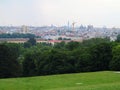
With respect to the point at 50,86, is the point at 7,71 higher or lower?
lower

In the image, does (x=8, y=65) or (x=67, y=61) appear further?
(x=67, y=61)

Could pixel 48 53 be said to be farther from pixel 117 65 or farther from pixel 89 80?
pixel 89 80

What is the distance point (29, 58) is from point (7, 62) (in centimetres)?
717

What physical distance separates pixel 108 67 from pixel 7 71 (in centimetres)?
1257

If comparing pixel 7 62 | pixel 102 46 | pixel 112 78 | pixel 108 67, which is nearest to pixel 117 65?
pixel 108 67

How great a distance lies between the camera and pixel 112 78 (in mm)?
23203

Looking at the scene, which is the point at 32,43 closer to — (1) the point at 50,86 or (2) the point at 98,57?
(2) the point at 98,57

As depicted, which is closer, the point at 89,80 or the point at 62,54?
the point at 89,80

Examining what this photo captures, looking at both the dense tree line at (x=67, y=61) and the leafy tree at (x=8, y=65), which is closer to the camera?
the dense tree line at (x=67, y=61)

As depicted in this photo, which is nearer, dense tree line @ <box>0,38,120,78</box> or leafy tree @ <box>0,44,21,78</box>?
dense tree line @ <box>0,38,120,78</box>

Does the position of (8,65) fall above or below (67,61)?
below

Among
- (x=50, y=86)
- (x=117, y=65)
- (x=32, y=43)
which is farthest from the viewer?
(x=32, y=43)

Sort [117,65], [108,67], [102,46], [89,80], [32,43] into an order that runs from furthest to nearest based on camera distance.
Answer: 1. [32,43]
2. [102,46]
3. [108,67]
4. [117,65]
5. [89,80]

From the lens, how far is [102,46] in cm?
5097
